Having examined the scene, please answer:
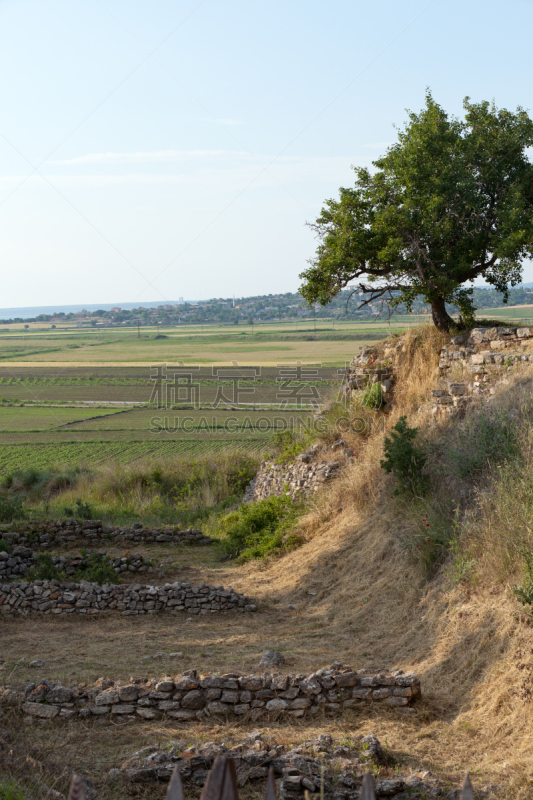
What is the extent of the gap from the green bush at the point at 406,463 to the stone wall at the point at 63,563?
5.14 metres

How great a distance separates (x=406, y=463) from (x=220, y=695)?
18.7 ft

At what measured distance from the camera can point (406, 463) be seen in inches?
410

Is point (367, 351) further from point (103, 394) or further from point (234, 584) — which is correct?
point (103, 394)

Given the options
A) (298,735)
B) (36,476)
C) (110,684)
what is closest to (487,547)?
(298,735)

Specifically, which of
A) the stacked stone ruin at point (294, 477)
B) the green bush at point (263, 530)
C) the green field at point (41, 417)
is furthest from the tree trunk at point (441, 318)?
the green field at point (41, 417)

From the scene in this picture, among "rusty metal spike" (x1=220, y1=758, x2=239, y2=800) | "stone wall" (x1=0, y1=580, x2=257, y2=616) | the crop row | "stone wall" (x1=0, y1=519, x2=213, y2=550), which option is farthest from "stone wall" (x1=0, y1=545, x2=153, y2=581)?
the crop row

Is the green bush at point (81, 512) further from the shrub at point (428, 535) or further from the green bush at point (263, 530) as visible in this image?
the shrub at point (428, 535)

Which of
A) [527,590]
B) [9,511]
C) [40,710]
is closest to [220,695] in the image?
[40,710]

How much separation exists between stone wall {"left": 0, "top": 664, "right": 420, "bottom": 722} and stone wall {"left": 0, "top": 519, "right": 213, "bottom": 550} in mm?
7768

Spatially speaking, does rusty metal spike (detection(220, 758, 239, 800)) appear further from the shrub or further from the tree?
the tree

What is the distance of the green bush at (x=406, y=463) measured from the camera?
402 inches

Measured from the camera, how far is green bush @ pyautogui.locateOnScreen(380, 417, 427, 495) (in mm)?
10210

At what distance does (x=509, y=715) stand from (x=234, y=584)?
6.49 meters

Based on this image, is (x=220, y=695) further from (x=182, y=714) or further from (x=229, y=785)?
(x=229, y=785)
